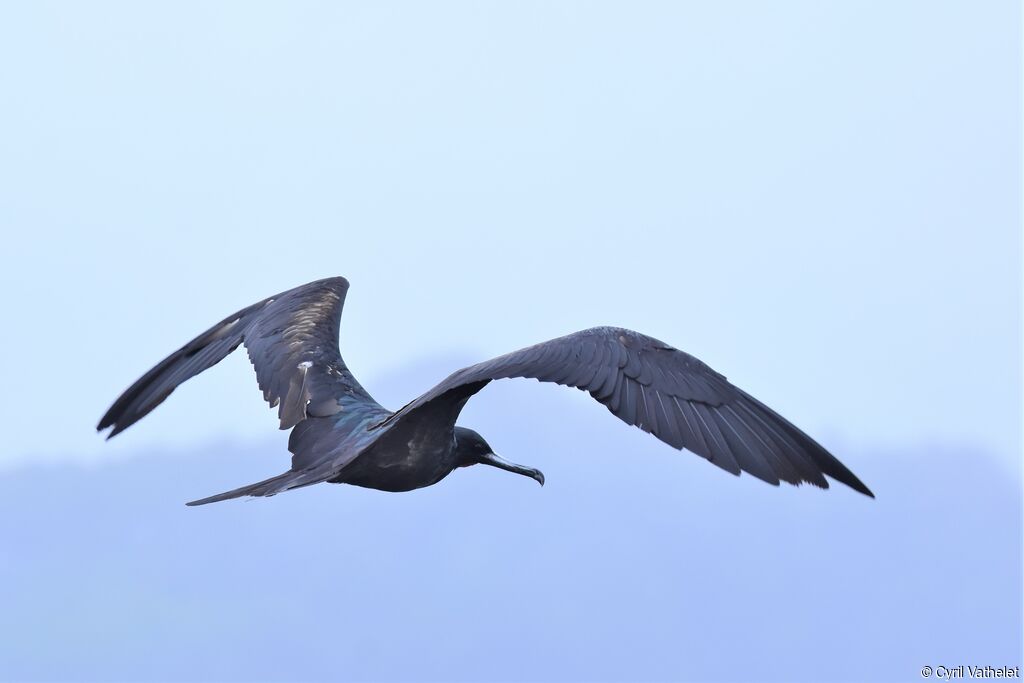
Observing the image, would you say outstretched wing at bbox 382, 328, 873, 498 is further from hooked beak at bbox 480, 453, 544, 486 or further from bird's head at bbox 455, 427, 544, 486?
hooked beak at bbox 480, 453, 544, 486

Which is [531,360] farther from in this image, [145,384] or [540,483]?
[145,384]

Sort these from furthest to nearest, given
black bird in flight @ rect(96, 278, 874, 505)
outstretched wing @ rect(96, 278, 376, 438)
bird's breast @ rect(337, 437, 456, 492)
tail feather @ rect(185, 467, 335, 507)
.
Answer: outstretched wing @ rect(96, 278, 376, 438)
bird's breast @ rect(337, 437, 456, 492)
tail feather @ rect(185, 467, 335, 507)
black bird in flight @ rect(96, 278, 874, 505)

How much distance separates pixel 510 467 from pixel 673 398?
6.73 feet

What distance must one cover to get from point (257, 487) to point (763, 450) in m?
2.73

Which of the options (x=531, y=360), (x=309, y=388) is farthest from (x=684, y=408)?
(x=309, y=388)

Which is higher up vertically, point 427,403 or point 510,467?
point 427,403

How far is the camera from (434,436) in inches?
300

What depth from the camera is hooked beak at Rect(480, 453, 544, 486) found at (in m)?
8.28

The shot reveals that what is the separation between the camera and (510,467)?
8.34 m

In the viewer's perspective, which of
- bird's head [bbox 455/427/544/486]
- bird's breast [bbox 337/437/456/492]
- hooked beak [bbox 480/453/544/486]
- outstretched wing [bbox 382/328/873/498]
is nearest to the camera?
outstretched wing [bbox 382/328/873/498]

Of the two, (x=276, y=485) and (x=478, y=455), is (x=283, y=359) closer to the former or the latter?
(x=478, y=455)

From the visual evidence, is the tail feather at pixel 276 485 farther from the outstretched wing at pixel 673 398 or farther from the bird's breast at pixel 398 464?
the outstretched wing at pixel 673 398

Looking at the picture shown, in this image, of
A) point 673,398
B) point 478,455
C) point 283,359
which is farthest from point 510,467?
point 673,398

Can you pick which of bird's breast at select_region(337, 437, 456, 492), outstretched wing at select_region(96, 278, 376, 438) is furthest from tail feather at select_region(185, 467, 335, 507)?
outstretched wing at select_region(96, 278, 376, 438)
